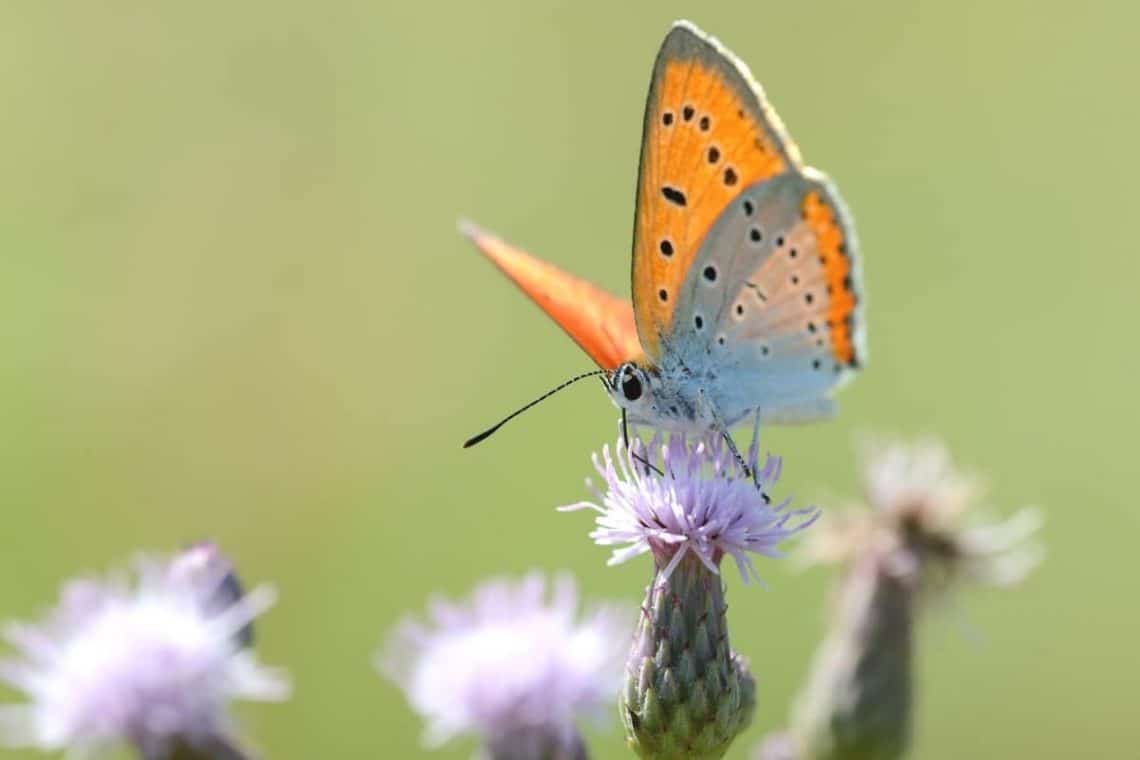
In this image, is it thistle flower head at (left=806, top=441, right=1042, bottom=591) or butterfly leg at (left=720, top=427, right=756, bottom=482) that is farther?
thistle flower head at (left=806, top=441, right=1042, bottom=591)

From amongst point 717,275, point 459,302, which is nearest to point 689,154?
point 717,275

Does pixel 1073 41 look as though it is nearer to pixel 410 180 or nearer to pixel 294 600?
pixel 410 180

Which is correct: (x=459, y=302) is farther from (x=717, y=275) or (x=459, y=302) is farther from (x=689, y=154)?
(x=689, y=154)

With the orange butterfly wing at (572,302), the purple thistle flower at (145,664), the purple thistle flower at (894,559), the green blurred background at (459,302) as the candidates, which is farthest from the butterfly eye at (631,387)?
the green blurred background at (459,302)

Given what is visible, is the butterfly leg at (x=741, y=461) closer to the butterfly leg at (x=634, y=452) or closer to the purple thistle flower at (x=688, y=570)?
the purple thistle flower at (x=688, y=570)

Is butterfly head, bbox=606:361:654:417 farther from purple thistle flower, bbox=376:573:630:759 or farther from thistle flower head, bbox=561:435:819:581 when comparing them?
purple thistle flower, bbox=376:573:630:759

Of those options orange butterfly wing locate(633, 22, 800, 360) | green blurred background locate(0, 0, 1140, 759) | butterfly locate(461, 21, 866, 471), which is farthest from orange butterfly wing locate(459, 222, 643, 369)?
green blurred background locate(0, 0, 1140, 759)
